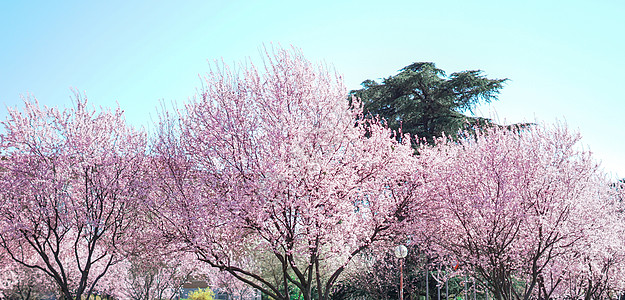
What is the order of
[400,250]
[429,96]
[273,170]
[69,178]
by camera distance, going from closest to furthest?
[273,170] < [69,178] < [400,250] < [429,96]

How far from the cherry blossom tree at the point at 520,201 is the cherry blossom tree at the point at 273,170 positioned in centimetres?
230

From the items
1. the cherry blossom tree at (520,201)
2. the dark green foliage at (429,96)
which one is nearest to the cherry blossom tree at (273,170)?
the cherry blossom tree at (520,201)

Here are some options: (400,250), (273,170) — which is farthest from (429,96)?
(273,170)

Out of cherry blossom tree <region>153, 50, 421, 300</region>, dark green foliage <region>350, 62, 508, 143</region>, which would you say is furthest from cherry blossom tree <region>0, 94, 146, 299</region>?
dark green foliage <region>350, 62, 508, 143</region>

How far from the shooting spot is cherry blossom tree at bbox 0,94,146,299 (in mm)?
14008

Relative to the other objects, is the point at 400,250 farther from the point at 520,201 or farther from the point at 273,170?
the point at 273,170

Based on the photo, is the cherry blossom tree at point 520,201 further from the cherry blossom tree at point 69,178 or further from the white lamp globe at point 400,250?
the cherry blossom tree at point 69,178

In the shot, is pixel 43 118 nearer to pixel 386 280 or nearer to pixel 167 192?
pixel 167 192

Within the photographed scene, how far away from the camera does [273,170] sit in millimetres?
10773

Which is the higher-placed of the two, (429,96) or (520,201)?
(429,96)

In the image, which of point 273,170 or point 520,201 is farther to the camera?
point 520,201

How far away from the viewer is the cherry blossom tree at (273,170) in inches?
436

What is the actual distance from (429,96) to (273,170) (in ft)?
58.7

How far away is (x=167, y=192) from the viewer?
40.6ft
